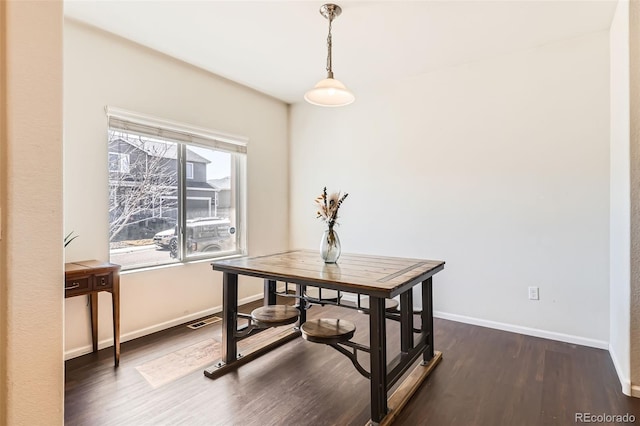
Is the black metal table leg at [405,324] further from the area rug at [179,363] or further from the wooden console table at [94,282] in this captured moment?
the wooden console table at [94,282]

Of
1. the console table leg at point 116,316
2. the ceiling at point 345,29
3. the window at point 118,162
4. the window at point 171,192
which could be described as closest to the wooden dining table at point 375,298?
the console table leg at point 116,316

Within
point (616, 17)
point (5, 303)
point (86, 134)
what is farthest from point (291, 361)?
point (616, 17)

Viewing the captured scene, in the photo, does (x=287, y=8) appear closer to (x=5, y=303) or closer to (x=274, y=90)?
(x=274, y=90)

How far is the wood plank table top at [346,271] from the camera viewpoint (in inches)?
74.6

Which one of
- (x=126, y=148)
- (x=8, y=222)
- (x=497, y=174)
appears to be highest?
(x=126, y=148)

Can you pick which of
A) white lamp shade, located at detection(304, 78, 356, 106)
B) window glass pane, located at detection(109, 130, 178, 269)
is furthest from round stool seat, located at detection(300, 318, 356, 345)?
window glass pane, located at detection(109, 130, 178, 269)

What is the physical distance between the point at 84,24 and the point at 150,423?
2952 millimetres

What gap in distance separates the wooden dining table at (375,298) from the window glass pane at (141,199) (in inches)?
45.2

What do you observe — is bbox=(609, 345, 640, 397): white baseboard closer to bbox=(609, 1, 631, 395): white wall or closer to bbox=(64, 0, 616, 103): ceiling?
bbox=(609, 1, 631, 395): white wall

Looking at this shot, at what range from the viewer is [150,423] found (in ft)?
6.09

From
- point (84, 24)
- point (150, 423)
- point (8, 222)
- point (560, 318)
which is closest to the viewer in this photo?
point (8, 222)

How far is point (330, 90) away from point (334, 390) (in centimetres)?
204

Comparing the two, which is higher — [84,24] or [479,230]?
[84,24]

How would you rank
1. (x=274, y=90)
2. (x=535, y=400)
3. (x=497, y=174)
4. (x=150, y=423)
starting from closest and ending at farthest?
(x=150, y=423), (x=535, y=400), (x=497, y=174), (x=274, y=90)
